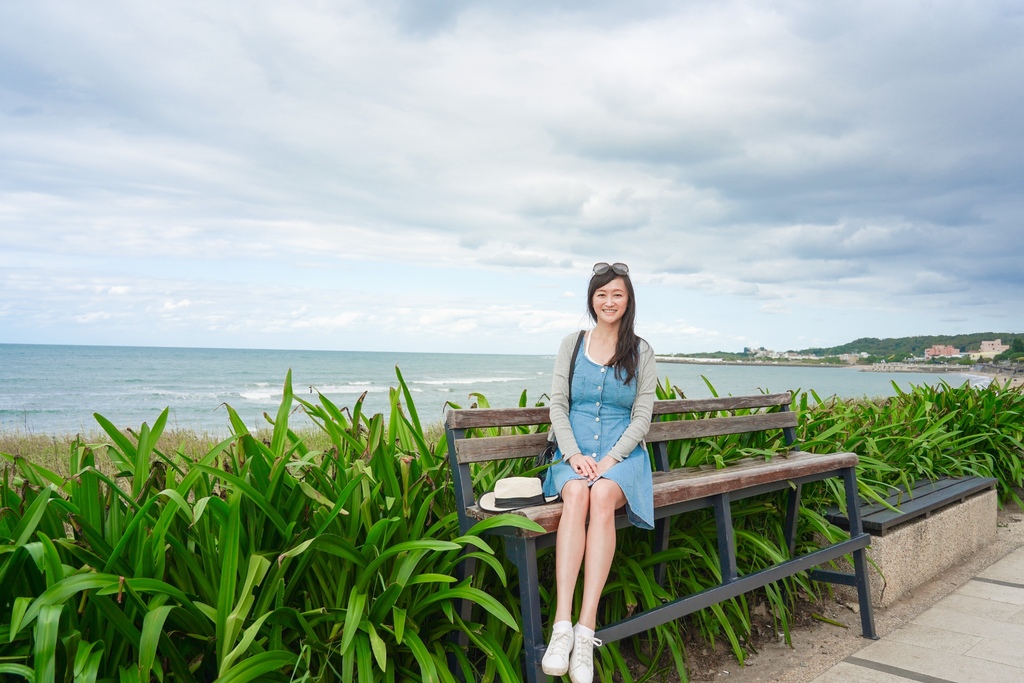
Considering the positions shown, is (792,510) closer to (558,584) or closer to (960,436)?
(558,584)

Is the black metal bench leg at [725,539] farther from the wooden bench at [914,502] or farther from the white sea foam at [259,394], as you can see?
the white sea foam at [259,394]

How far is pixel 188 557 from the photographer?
2047 millimetres

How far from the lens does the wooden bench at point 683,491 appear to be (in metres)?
2.28

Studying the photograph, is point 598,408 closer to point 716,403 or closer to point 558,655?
point 716,403

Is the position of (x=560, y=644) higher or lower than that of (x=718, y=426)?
lower

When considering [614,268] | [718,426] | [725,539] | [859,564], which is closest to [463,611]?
[725,539]

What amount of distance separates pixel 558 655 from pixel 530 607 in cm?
16

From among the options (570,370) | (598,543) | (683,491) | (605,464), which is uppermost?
(570,370)

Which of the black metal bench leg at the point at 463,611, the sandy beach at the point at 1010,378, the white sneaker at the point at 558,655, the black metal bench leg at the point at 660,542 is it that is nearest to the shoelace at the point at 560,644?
the white sneaker at the point at 558,655

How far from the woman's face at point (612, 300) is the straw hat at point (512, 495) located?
2.90 ft

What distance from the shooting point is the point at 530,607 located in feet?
7.29

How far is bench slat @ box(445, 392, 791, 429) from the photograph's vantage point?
2463mm

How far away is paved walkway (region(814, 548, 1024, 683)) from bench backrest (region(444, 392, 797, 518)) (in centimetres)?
109

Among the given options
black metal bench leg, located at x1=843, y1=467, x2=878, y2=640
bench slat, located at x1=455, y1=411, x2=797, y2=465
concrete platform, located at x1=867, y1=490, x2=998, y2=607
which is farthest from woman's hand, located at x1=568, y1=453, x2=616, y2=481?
concrete platform, located at x1=867, y1=490, x2=998, y2=607
